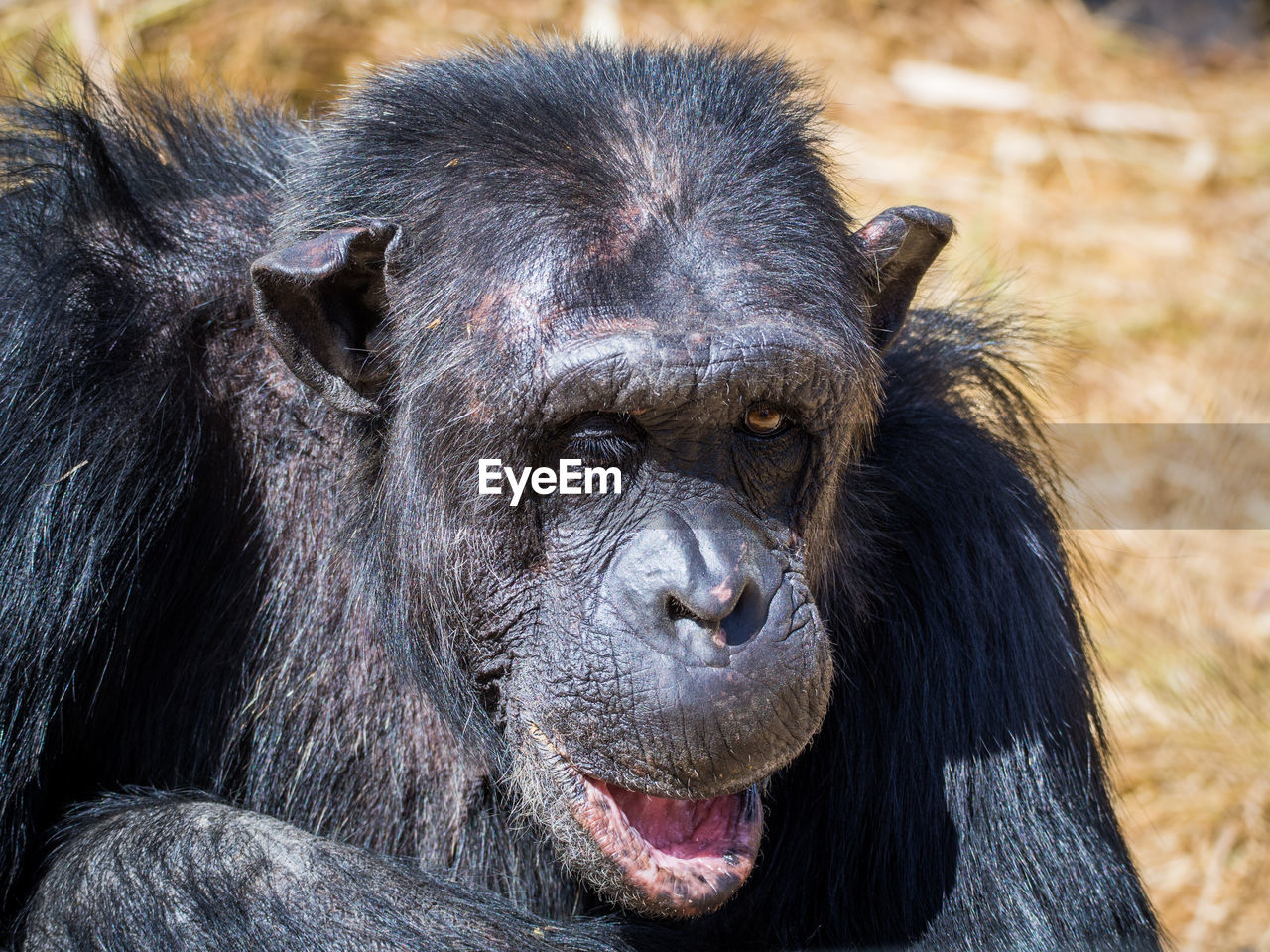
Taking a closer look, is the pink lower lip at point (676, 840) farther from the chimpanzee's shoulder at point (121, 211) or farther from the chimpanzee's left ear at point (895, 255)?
the chimpanzee's shoulder at point (121, 211)

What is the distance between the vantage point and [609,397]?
11.6 feet

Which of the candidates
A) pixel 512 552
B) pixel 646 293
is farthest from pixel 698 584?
pixel 646 293

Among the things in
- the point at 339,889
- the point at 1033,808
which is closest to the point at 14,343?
the point at 339,889

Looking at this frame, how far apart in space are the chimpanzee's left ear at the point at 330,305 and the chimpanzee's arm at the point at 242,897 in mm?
1239

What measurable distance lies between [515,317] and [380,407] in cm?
60

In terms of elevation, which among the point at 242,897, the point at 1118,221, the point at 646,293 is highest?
the point at 1118,221

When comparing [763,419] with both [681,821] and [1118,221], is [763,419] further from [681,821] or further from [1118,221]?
[1118,221]

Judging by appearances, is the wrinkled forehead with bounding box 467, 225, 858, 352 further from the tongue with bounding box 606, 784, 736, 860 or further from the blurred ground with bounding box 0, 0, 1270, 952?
the blurred ground with bounding box 0, 0, 1270, 952

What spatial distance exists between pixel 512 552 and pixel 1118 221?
8430 mm

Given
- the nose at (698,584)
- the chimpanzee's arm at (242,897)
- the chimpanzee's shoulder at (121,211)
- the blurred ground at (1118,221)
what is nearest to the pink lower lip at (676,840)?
the chimpanzee's arm at (242,897)

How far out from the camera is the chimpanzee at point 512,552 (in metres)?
3.60

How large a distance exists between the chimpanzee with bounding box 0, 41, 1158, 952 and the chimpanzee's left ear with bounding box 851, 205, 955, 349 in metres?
0.01

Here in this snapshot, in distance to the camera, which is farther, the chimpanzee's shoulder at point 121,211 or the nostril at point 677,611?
the chimpanzee's shoulder at point 121,211

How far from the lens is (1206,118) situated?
11820mm
